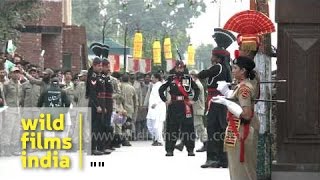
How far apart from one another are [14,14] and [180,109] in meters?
8.45

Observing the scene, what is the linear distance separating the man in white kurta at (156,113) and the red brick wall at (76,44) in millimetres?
14398

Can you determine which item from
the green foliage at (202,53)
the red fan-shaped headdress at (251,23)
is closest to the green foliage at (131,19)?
the green foliage at (202,53)

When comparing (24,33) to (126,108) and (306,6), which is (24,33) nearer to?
(126,108)

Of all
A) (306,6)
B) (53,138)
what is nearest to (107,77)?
(53,138)

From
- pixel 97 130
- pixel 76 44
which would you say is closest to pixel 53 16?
pixel 76 44

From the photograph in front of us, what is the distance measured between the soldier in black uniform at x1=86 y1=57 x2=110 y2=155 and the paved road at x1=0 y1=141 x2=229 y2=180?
0.66 meters

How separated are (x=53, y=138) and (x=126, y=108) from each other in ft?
15.6

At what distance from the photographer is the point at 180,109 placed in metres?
16.4

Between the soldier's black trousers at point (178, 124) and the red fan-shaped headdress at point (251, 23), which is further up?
the red fan-shaped headdress at point (251, 23)

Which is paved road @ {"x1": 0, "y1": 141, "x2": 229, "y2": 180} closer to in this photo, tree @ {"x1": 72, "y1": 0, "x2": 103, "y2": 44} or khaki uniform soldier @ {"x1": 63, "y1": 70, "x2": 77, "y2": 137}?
khaki uniform soldier @ {"x1": 63, "y1": 70, "x2": 77, "y2": 137}

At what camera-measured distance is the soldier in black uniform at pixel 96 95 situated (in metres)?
16.8

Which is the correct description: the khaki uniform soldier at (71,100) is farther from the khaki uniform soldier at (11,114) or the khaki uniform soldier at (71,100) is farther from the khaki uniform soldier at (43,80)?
the khaki uniform soldier at (11,114)

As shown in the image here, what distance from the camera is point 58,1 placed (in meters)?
35.4

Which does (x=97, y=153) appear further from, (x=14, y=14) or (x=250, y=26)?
(x=14, y=14)
